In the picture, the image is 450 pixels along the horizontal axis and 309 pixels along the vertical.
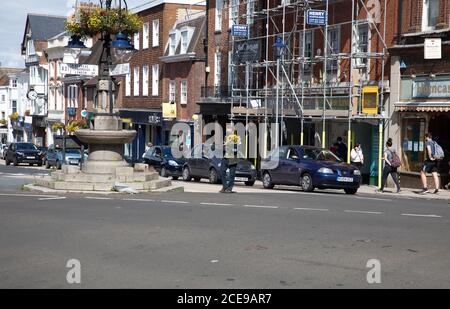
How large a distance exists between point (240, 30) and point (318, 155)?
13997 millimetres

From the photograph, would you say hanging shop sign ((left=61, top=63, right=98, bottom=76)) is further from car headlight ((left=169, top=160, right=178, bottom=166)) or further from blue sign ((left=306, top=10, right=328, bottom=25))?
blue sign ((left=306, top=10, right=328, bottom=25))

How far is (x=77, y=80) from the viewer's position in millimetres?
65938

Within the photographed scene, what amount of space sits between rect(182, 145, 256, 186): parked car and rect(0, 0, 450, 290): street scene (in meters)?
0.09

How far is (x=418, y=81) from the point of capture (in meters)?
26.0

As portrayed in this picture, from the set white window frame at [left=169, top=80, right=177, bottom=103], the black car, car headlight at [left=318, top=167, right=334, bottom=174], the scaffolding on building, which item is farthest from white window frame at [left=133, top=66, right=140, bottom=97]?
car headlight at [left=318, top=167, right=334, bottom=174]

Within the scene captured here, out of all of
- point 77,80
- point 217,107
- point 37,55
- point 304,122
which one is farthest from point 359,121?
point 37,55

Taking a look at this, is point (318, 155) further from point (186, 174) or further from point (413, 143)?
point (186, 174)

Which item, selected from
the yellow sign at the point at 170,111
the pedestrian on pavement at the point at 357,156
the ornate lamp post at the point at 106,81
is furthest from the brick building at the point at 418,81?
the yellow sign at the point at 170,111

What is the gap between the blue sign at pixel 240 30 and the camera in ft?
119

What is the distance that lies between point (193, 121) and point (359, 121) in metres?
16.2

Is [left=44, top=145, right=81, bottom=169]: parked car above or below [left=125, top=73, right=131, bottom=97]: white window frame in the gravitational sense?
below

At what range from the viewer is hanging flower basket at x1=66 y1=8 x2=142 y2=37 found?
64.5 ft

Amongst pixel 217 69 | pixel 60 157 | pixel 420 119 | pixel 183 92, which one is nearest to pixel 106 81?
pixel 420 119
